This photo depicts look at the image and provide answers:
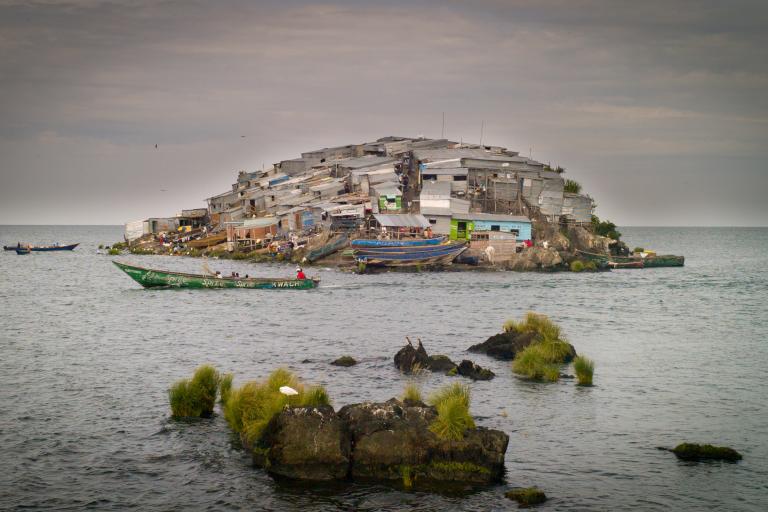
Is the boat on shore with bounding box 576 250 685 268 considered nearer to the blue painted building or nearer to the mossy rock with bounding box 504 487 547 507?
the blue painted building

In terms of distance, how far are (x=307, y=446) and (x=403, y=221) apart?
66.4m

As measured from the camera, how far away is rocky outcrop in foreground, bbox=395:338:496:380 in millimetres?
30266

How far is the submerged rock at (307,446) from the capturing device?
19.2 m

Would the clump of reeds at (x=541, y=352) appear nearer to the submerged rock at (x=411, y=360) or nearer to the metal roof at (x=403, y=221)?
the submerged rock at (x=411, y=360)

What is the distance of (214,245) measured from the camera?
10512 centimetres

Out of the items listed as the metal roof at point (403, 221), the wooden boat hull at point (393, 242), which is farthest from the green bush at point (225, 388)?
the metal roof at point (403, 221)

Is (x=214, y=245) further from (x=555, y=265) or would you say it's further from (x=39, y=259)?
(x=555, y=265)

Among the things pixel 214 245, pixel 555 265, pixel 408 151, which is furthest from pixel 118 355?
pixel 408 151

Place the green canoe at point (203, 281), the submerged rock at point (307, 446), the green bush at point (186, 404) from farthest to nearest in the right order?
the green canoe at point (203, 281), the green bush at point (186, 404), the submerged rock at point (307, 446)

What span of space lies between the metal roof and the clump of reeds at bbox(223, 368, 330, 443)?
201 feet

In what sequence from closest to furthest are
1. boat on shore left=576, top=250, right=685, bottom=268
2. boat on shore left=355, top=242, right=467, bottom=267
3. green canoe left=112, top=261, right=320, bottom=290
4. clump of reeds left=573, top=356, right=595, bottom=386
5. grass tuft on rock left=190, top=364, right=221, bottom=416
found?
1. grass tuft on rock left=190, top=364, right=221, bottom=416
2. clump of reeds left=573, top=356, right=595, bottom=386
3. green canoe left=112, top=261, right=320, bottom=290
4. boat on shore left=355, top=242, right=467, bottom=267
5. boat on shore left=576, top=250, right=685, bottom=268

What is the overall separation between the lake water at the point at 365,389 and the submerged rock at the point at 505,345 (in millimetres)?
955

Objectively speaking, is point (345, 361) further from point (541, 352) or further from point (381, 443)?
point (381, 443)

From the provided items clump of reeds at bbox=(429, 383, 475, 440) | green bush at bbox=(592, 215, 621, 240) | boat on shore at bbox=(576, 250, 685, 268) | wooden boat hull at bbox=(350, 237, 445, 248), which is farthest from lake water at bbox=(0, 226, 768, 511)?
green bush at bbox=(592, 215, 621, 240)
